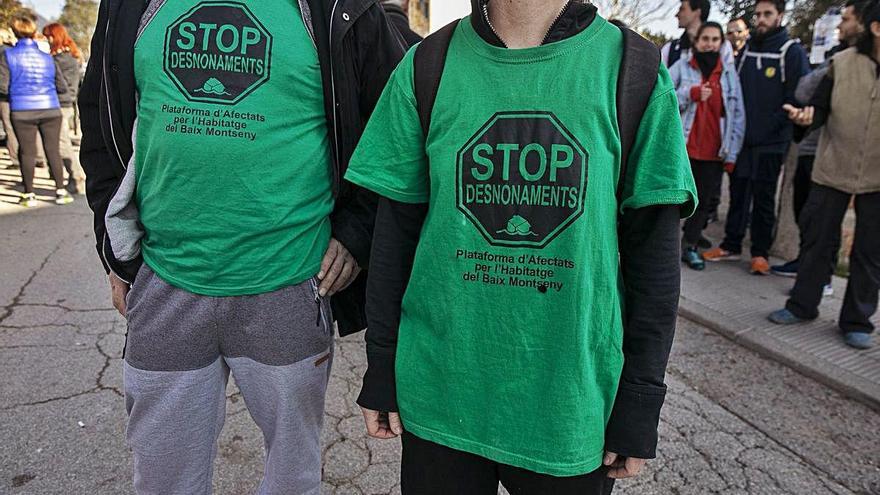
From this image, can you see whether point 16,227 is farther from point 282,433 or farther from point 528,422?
point 528,422

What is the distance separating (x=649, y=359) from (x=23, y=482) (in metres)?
2.39

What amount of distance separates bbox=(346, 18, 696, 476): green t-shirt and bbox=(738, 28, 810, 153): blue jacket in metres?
4.89

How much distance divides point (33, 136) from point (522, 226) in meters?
7.46

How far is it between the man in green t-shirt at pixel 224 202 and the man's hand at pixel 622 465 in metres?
0.75

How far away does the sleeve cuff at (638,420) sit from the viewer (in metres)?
1.18

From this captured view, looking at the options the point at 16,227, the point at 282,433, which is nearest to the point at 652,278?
the point at 282,433

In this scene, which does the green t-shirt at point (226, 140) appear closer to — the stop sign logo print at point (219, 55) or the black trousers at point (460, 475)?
the stop sign logo print at point (219, 55)

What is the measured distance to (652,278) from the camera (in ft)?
3.80

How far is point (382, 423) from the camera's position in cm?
140

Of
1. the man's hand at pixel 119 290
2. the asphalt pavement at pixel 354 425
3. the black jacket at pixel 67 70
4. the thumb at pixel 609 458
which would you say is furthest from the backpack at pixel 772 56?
the black jacket at pixel 67 70

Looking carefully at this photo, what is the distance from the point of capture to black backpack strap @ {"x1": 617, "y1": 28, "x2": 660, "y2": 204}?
109 centimetres

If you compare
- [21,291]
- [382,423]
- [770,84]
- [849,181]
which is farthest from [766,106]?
[21,291]

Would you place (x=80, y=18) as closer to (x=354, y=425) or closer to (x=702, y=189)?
(x=702, y=189)

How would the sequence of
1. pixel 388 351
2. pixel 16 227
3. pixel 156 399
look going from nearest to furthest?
pixel 388 351 < pixel 156 399 < pixel 16 227
